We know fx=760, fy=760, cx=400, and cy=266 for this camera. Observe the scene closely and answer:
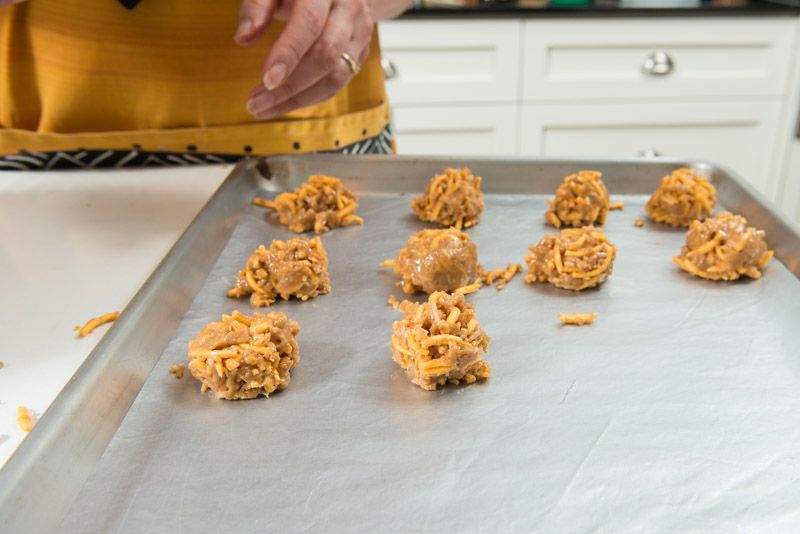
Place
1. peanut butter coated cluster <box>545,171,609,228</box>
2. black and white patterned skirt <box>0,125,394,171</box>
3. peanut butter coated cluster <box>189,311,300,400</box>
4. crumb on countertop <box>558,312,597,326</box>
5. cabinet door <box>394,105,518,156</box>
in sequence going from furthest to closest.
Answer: cabinet door <box>394,105,518,156</box>
black and white patterned skirt <box>0,125,394,171</box>
peanut butter coated cluster <box>545,171,609,228</box>
crumb on countertop <box>558,312,597,326</box>
peanut butter coated cluster <box>189,311,300,400</box>

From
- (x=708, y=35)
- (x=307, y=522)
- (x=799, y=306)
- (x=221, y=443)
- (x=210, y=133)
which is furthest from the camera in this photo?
(x=708, y=35)

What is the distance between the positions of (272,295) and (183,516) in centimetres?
44

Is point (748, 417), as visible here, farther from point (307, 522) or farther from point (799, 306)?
point (307, 522)

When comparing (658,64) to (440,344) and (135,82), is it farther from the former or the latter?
(440,344)

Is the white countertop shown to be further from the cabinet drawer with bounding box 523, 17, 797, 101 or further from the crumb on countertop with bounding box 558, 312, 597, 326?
the cabinet drawer with bounding box 523, 17, 797, 101

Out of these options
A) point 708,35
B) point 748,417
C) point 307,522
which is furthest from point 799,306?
point 708,35

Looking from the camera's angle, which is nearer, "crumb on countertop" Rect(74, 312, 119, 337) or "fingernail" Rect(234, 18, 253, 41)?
"crumb on countertop" Rect(74, 312, 119, 337)

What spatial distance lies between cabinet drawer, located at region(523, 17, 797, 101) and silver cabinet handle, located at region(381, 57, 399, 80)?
462 mm

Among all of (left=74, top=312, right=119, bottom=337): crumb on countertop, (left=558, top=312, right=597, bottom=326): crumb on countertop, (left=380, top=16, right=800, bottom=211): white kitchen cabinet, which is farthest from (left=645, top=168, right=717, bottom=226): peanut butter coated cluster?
(left=380, top=16, right=800, bottom=211): white kitchen cabinet

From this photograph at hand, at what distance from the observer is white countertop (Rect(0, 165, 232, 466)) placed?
36.3 inches

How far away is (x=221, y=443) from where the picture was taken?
858 mm

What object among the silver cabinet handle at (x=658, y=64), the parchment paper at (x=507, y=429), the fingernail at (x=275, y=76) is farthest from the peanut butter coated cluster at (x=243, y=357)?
the silver cabinet handle at (x=658, y=64)

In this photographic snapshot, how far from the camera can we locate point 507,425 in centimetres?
88

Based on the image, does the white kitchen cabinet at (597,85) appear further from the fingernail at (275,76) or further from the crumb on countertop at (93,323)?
the crumb on countertop at (93,323)
